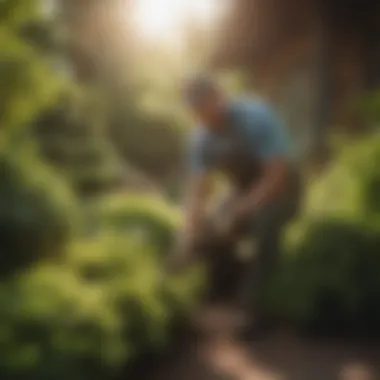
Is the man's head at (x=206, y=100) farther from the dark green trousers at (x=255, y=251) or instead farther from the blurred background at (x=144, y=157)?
the dark green trousers at (x=255, y=251)

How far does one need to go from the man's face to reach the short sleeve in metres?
0.06

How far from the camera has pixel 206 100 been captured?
176 cm

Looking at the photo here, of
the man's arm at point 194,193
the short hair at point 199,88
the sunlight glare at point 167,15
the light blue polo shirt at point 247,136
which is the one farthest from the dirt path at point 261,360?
the sunlight glare at point 167,15

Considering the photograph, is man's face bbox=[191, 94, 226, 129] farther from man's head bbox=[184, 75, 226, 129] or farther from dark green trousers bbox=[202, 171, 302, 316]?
dark green trousers bbox=[202, 171, 302, 316]

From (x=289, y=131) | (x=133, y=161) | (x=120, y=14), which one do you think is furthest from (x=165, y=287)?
(x=120, y=14)

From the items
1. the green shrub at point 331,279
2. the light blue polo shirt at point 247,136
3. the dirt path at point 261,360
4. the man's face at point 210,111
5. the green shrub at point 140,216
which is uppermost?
the man's face at point 210,111

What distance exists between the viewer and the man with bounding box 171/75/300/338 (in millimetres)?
1743

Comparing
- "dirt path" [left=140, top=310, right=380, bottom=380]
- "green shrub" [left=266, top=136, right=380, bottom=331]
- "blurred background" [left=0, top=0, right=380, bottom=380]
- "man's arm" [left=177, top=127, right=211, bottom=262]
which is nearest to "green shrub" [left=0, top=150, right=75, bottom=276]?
"blurred background" [left=0, top=0, right=380, bottom=380]

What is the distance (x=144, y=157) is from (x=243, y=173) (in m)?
0.20

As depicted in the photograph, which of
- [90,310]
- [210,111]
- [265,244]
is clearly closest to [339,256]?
[265,244]

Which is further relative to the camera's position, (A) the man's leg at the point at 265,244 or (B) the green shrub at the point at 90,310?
(A) the man's leg at the point at 265,244

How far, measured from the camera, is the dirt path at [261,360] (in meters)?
1.72

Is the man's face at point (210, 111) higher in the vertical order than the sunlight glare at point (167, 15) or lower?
lower

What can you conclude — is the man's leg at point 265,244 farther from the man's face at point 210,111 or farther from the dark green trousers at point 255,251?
the man's face at point 210,111
